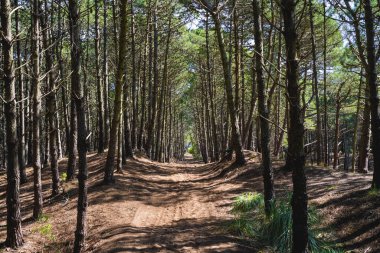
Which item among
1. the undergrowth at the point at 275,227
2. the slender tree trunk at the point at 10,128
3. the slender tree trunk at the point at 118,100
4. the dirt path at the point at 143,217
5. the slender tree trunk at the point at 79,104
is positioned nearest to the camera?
the undergrowth at the point at 275,227

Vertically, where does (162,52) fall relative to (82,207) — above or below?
above

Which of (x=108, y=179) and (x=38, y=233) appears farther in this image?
(x=108, y=179)

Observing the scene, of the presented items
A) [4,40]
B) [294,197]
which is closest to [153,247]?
[294,197]

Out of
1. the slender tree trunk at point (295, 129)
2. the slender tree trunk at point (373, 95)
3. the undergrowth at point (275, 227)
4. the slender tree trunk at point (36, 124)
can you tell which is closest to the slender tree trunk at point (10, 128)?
the slender tree trunk at point (36, 124)

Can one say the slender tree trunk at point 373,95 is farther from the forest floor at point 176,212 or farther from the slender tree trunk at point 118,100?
the slender tree trunk at point 118,100

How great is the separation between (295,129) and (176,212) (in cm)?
627

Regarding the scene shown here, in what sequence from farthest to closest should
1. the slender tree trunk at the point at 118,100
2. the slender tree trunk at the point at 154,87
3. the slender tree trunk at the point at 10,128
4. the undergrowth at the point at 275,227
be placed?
1. the slender tree trunk at the point at 154,87
2. the slender tree trunk at the point at 118,100
3. the slender tree trunk at the point at 10,128
4. the undergrowth at the point at 275,227

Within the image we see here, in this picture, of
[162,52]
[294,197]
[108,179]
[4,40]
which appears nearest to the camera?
[294,197]

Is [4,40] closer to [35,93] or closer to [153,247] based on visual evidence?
[35,93]

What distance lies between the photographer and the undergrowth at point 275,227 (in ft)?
22.2

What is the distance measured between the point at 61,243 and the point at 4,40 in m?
4.51

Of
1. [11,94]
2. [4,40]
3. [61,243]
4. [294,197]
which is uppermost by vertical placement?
[4,40]

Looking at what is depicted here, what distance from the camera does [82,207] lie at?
23.9 ft

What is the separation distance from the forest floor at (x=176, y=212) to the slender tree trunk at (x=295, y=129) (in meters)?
2.23
